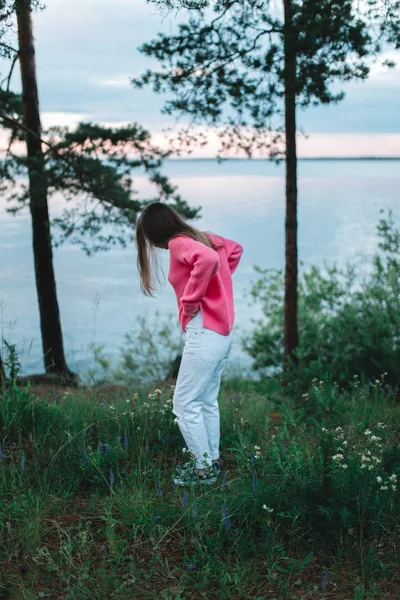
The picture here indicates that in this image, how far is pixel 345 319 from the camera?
408 inches

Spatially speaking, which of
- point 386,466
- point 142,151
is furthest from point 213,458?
point 142,151

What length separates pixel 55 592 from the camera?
Result: 9.86ft

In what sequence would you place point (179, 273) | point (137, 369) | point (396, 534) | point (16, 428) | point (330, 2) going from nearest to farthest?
1. point (396, 534)
2. point (179, 273)
3. point (16, 428)
4. point (330, 2)
5. point (137, 369)

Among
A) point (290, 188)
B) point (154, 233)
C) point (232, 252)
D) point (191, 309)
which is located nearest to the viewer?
point (191, 309)

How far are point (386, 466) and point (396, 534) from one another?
0.40m

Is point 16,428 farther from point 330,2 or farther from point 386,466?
point 330,2

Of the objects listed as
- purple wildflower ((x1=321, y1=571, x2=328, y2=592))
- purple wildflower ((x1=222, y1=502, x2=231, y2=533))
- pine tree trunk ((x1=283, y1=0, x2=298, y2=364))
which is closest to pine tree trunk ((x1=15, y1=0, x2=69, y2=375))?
pine tree trunk ((x1=283, y1=0, x2=298, y2=364))

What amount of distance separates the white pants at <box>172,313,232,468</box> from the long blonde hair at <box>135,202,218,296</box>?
0.47m

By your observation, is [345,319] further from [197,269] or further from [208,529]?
[208,529]

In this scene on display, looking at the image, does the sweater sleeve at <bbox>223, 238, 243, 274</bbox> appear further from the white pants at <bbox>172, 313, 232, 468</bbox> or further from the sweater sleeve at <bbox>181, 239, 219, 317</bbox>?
the white pants at <bbox>172, 313, 232, 468</bbox>

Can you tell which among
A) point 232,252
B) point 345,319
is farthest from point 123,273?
point 232,252

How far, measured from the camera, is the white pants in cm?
407

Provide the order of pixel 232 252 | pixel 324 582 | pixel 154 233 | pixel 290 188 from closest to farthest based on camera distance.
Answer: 1. pixel 324 582
2. pixel 154 233
3. pixel 232 252
4. pixel 290 188

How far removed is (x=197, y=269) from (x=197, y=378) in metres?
0.70
